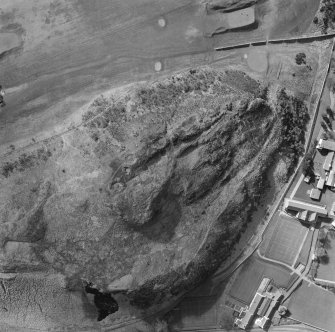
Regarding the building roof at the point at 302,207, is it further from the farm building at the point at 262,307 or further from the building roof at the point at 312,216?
the farm building at the point at 262,307

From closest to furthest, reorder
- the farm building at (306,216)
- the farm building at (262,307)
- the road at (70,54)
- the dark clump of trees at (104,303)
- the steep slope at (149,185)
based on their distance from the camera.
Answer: the steep slope at (149,185) < the dark clump of trees at (104,303) < the road at (70,54) < the farm building at (306,216) < the farm building at (262,307)

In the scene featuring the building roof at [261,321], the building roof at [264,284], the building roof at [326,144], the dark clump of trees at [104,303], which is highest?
the building roof at [326,144]

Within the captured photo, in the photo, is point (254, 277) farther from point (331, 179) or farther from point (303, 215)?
point (331, 179)

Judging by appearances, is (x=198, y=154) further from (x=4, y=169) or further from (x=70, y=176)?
(x=4, y=169)

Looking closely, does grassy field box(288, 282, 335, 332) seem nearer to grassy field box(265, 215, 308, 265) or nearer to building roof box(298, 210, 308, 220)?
grassy field box(265, 215, 308, 265)

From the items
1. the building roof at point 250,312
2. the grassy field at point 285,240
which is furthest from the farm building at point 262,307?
the grassy field at point 285,240

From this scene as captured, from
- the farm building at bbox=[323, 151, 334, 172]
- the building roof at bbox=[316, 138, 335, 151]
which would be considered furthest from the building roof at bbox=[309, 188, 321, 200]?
the building roof at bbox=[316, 138, 335, 151]

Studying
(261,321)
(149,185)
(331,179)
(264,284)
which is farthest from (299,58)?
(261,321)
